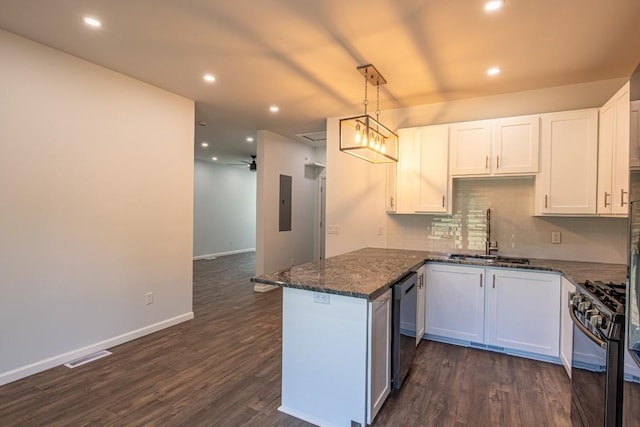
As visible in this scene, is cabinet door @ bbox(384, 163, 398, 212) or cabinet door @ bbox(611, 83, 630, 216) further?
cabinet door @ bbox(384, 163, 398, 212)

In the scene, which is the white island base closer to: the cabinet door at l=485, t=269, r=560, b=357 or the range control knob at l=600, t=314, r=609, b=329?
the range control knob at l=600, t=314, r=609, b=329

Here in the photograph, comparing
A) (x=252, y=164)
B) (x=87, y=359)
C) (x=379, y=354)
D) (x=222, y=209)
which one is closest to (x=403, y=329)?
(x=379, y=354)

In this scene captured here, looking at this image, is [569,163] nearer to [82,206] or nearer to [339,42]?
[339,42]

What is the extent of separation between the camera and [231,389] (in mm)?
2547

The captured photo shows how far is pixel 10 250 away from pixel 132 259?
39.9 inches

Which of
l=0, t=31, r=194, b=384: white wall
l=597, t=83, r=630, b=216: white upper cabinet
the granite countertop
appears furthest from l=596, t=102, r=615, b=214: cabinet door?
l=0, t=31, r=194, b=384: white wall

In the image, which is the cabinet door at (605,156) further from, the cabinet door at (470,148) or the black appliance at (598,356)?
the black appliance at (598,356)

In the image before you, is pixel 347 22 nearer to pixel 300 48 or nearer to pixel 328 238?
pixel 300 48

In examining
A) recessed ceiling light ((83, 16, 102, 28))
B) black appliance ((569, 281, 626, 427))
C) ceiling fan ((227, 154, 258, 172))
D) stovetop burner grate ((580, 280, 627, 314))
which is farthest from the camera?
ceiling fan ((227, 154, 258, 172))

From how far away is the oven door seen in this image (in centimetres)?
170

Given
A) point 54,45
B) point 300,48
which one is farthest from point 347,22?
point 54,45

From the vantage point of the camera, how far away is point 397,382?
2.47 meters

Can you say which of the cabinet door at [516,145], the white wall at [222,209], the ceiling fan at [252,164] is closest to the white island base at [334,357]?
the cabinet door at [516,145]

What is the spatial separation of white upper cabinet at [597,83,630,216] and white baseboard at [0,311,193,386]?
4567mm
